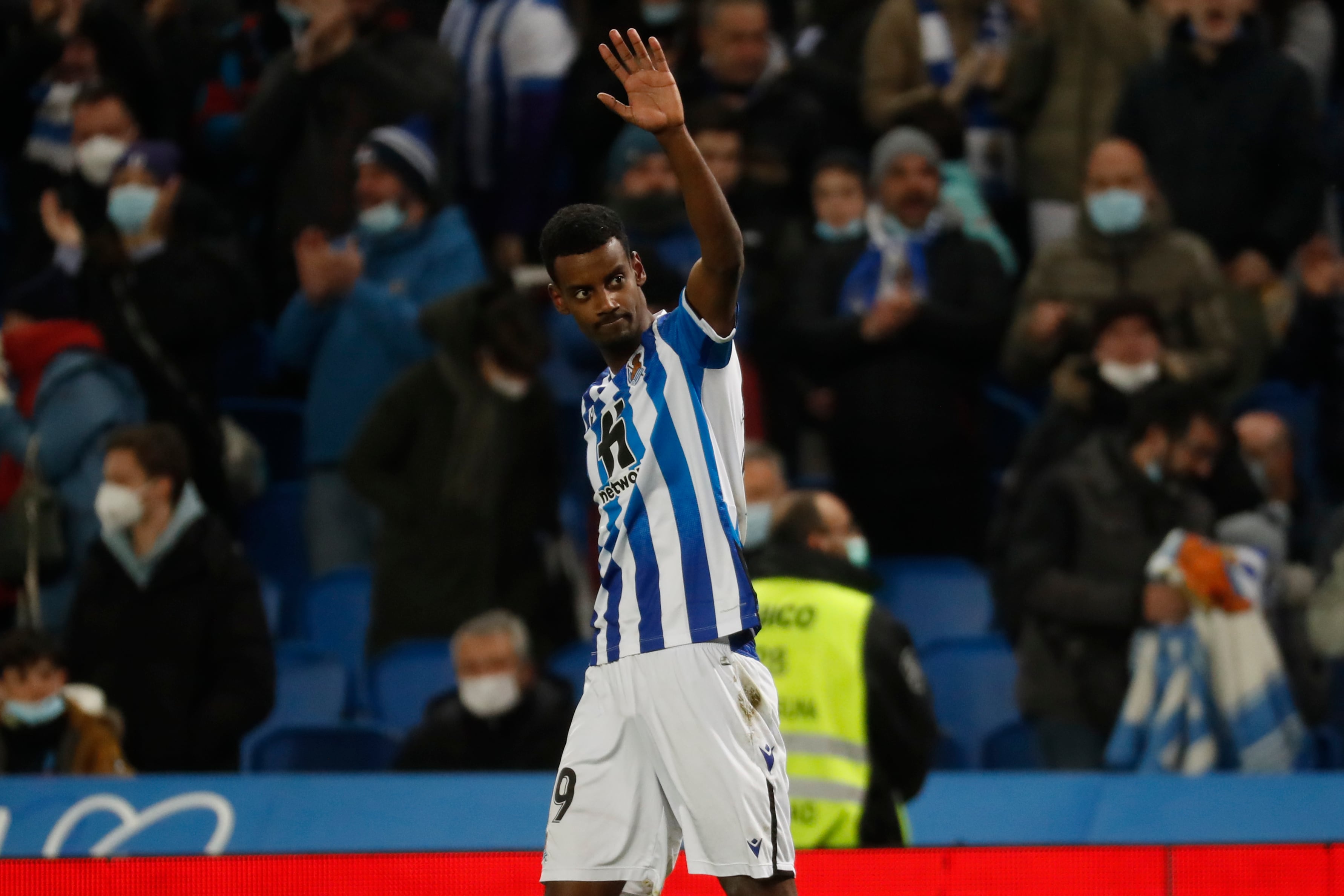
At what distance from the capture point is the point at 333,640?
314 inches

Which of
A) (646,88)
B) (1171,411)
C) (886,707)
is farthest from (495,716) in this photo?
(646,88)

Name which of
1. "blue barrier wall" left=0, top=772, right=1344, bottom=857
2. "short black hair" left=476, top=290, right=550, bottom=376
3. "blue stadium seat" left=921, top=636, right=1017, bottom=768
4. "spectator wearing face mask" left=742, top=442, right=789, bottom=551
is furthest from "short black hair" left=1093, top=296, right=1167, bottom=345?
"short black hair" left=476, top=290, right=550, bottom=376

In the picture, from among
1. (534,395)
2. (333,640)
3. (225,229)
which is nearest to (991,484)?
(534,395)

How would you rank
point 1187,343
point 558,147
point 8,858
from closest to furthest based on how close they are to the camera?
point 8,858, point 1187,343, point 558,147

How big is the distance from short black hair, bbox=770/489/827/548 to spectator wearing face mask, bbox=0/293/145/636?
293 cm

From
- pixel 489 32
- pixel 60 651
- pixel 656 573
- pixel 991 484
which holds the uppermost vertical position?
pixel 489 32

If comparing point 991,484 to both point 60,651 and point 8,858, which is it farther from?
point 8,858

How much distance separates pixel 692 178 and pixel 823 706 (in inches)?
78.1

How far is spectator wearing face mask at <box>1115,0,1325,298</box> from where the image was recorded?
26.8ft

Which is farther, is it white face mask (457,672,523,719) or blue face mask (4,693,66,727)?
white face mask (457,672,523,719)

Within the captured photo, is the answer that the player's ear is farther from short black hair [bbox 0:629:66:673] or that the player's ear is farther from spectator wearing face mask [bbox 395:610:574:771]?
short black hair [bbox 0:629:66:673]

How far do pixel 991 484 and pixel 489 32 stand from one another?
9.59ft

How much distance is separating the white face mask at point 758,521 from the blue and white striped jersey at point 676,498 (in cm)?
286

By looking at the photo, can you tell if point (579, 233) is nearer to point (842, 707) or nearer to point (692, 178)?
point (692, 178)
